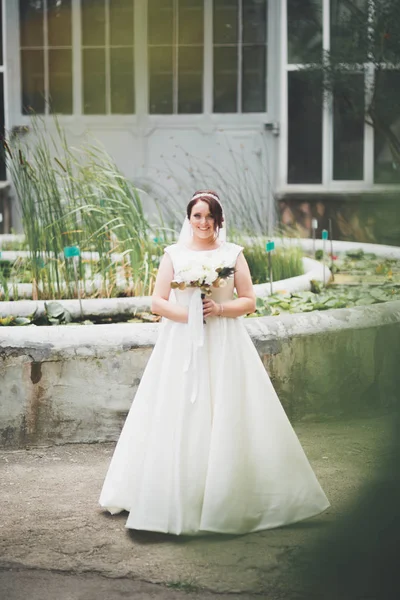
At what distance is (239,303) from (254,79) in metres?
6.53

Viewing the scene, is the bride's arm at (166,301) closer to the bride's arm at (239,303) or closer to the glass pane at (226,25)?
the bride's arm at (239,303)

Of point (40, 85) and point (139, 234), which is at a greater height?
point (40, 85)

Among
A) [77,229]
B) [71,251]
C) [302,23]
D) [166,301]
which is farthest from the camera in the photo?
[302,23]

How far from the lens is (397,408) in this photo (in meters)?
0.74

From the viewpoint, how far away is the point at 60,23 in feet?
30.1

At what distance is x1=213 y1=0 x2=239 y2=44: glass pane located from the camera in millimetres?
9039

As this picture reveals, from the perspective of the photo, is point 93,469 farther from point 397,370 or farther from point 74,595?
point 397,370

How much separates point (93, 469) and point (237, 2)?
6556 mm

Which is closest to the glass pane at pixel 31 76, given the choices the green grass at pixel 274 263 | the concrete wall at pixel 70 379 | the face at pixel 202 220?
the green grass at pixel 274 263

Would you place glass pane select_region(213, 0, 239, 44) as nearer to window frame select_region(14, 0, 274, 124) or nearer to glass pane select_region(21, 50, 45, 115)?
window frame select_region(14, 0, 274, 124)

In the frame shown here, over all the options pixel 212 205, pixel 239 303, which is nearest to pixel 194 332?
pixel 239 303

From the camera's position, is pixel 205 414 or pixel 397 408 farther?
pixel 205 414

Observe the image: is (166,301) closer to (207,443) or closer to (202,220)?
(202,220)

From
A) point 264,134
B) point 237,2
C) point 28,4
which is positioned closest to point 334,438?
point 264,134
